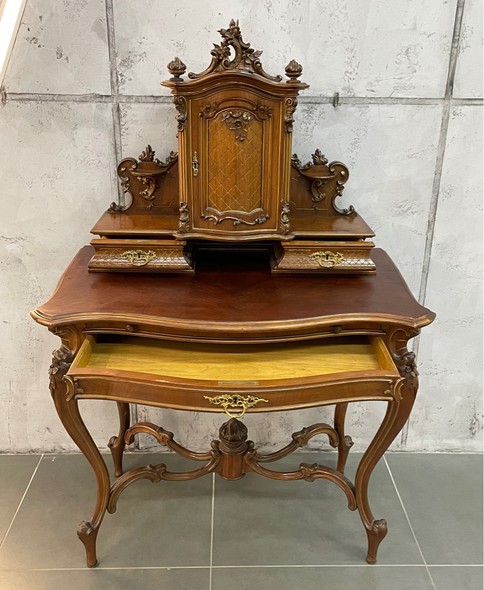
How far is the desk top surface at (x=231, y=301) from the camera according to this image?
152 cm

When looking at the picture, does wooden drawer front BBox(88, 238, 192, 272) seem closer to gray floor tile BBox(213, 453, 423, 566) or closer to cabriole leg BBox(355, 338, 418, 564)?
cabriole leg BBox(355, 338, 418, 564)

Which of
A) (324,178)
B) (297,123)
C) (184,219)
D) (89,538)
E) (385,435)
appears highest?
(297,123)

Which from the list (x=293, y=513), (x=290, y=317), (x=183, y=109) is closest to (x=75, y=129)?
(x=183, y=109)

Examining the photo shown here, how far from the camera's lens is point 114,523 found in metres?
2.12

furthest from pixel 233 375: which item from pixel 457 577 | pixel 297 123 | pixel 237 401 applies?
pixel 457 577

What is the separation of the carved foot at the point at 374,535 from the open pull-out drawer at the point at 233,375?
0.59m

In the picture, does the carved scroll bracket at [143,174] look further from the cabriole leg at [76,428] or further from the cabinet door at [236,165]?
the cabriole leg at [76,428]

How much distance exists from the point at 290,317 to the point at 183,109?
673 mm

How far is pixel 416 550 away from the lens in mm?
2035

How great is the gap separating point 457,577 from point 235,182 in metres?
1.54

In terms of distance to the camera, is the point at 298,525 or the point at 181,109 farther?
the point at 298,525

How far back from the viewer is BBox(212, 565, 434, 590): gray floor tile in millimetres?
1887

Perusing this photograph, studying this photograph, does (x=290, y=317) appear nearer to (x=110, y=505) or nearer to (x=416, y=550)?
(x=110, y=505)

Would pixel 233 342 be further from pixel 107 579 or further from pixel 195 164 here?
pixel 107 579
